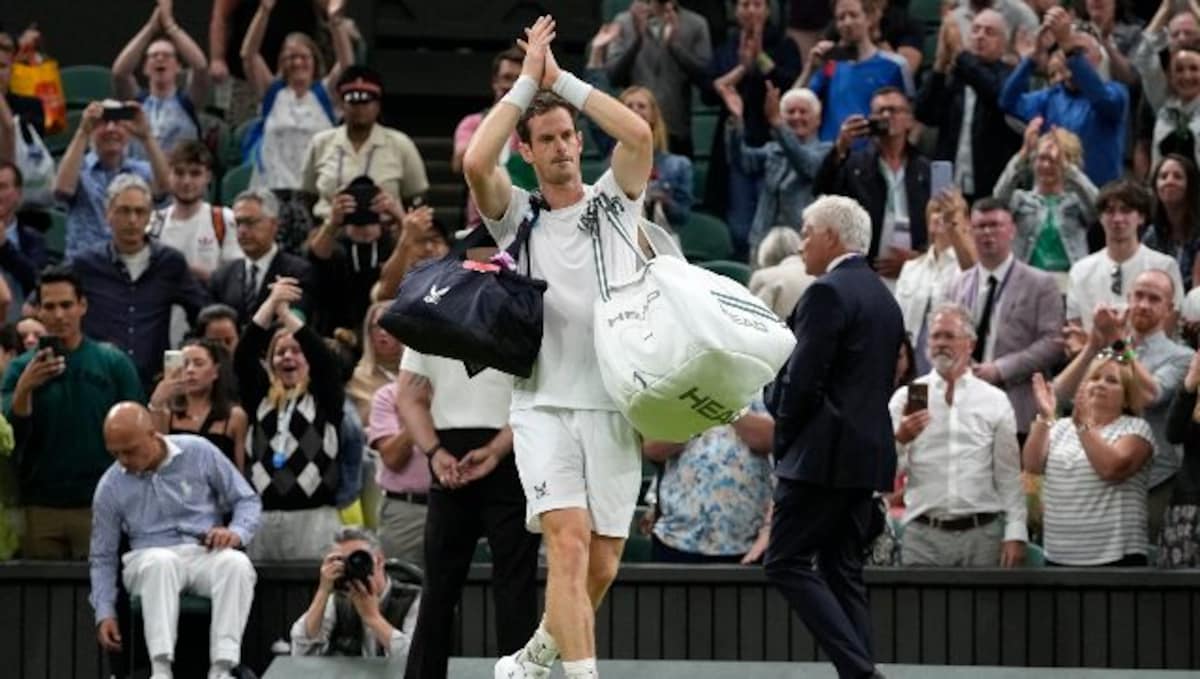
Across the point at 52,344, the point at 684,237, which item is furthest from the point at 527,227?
the point at 684,237

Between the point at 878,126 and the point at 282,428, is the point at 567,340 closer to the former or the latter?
the point at 282,428

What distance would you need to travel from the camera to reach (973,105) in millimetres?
14289

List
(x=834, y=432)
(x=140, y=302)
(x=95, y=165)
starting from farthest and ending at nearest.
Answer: (x=95, y=165) → (x=140, y=302) → (x=834, y=432)

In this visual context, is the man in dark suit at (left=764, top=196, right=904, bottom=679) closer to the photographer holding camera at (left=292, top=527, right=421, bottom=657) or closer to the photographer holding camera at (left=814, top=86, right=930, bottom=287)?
the photographer holding camera at (left=292, top=527, right=421, bottom=657)

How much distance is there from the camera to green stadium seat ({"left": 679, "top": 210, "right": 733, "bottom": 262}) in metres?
14.3

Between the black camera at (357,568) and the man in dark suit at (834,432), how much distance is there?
1.78m

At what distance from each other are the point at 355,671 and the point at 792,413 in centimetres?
175

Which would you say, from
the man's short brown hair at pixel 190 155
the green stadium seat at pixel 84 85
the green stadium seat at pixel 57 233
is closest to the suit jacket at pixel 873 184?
the man's short brown hair at pixel 190 155

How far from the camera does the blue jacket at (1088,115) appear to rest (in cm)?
1384

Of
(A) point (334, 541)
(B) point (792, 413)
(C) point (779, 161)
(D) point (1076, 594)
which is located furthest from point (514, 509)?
(C) point (779, 161)

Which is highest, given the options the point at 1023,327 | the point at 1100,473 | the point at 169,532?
the point at 1023,327

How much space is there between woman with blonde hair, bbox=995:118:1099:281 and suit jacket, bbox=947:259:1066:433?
0.79m

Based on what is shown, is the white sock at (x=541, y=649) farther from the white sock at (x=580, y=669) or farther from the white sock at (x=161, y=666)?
the white sock at (x=161, y=666)

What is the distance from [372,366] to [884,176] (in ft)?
8.70
